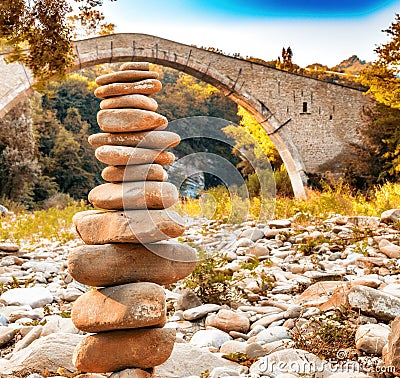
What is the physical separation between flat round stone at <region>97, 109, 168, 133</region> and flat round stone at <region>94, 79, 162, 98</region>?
0.14 meters

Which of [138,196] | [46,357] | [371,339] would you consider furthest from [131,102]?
[371,339]

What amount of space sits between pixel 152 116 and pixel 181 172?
0.64 metres

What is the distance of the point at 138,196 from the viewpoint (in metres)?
2.87

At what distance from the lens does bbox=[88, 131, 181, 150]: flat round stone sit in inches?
119

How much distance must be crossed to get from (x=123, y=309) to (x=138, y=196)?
0.61 meters

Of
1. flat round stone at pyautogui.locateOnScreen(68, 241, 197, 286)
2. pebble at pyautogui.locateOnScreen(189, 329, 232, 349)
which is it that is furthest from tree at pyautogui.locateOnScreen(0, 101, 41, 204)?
flat round stone at pyautogui.locateOnScreen(68, 241, 197, 286)

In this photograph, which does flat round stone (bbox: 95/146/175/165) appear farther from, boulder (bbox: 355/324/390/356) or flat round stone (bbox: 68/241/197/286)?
boulder (bbox: 355/324/390/356)

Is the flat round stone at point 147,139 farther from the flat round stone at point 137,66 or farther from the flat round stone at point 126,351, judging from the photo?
the flat round stone at point 126,351

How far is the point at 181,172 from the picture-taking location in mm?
3555

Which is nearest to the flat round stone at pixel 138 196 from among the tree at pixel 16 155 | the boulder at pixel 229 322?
the boulder at pixel 229 322

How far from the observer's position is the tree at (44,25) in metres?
4.00

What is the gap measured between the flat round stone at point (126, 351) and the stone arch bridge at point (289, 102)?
1258 cm

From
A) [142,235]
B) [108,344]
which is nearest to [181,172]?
[142,235]

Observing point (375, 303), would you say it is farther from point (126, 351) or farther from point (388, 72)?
point (388, 72)
